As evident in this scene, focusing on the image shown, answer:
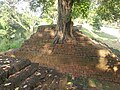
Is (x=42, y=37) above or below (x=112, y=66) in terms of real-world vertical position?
above

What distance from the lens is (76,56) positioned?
409 inches

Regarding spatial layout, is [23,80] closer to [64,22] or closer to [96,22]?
[64,22]

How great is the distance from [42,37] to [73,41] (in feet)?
6.16

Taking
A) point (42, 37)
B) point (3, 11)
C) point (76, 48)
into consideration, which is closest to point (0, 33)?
point (3, 11)

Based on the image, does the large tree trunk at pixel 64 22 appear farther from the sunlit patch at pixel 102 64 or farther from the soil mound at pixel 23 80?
the soil mound at pixel 23 80

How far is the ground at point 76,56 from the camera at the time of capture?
975 centimetres

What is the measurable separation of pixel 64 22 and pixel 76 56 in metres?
1.97

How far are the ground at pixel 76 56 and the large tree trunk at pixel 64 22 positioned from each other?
362 millimetres

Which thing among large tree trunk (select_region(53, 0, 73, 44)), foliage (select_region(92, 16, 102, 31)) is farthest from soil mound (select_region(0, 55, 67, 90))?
foliage (select_region(92, 16, 102, 31))

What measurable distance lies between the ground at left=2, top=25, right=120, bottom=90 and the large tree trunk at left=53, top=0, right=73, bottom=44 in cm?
36

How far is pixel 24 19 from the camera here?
3572 cm

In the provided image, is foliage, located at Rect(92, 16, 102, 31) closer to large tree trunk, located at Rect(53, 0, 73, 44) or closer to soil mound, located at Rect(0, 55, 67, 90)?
large tree trunk, located at Rect(53, 0, 73, 44)

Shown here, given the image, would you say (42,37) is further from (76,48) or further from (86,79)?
(86,79)

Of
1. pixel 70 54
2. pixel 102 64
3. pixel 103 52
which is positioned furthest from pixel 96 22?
pixel 102 64
